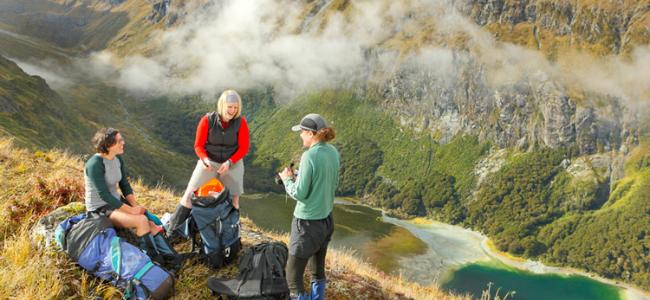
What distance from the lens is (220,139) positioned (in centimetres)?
749

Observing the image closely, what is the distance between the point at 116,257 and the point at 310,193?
2.88 metres

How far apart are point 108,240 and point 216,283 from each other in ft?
5.48

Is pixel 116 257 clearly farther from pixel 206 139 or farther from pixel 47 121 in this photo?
pixel 47 121

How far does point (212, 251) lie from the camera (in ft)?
21.2

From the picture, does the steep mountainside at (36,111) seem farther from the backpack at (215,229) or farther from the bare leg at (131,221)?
the backpack at (215,229)

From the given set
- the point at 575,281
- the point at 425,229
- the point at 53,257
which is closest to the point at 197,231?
the point at 53,257

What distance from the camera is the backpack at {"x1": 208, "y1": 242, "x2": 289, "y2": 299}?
561 cm

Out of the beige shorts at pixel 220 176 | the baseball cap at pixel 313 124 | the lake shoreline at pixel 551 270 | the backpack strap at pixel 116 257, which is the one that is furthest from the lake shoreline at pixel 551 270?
the backpack strap at pixel 116 257

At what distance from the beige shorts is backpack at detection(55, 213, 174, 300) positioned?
189 centimetres

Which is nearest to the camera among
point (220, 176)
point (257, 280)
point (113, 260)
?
point (113, 260)

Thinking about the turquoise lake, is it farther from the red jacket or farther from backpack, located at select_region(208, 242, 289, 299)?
backpack, located at select_region(208, 242, 289, 299)

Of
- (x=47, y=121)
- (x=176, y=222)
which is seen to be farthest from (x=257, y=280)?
(x=47, y=121)

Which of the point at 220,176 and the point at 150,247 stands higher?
the point at 220,176

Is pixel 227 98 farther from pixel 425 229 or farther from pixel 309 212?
pixel 425 229
